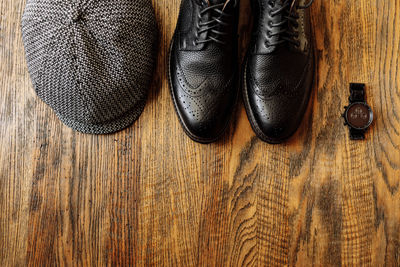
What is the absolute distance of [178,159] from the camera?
0.78 metres

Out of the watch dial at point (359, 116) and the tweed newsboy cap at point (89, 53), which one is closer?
the tweed newsboy cap at point (89, 53)

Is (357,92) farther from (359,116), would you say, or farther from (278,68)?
(278,68)

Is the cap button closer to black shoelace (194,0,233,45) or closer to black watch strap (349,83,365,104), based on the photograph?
black shoelace (194,0,233,45)

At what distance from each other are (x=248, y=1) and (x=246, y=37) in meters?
0.10

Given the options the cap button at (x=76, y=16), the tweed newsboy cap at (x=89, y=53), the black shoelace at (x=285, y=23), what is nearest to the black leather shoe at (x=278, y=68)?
the black shoelace at (x=285, y=23)

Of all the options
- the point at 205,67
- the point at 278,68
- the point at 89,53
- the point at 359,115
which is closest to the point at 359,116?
the point at 359,115

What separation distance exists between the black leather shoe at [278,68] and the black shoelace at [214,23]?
0.09 metres

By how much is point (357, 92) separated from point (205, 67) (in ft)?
1.36

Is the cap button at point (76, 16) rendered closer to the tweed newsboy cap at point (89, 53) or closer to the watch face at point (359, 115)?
the tweed newsboy cap at point (89, 53)

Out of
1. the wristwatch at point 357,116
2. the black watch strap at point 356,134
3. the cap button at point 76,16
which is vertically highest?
the cap button at point 76,16

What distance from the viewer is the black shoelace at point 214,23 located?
2.27 feet

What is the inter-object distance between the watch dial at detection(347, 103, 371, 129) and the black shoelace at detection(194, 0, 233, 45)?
38cm

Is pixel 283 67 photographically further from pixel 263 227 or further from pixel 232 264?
pixel 232 264

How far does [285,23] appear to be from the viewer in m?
0.70
